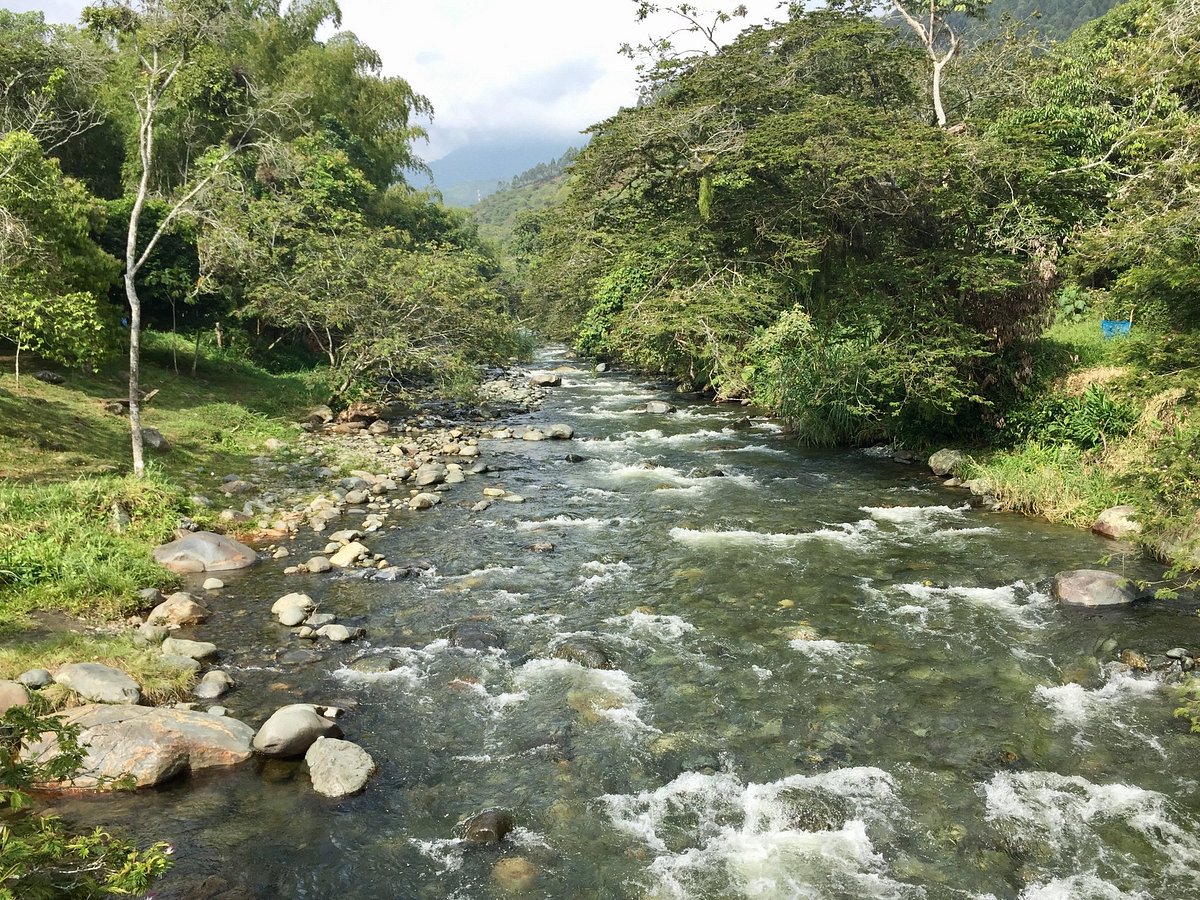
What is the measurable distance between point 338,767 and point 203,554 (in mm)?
6358

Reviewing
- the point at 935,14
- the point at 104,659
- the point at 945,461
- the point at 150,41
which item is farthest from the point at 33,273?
the point at 935,14

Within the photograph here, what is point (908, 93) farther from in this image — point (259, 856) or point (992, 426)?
point (259, 856)

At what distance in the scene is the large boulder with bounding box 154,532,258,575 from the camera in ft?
37.3

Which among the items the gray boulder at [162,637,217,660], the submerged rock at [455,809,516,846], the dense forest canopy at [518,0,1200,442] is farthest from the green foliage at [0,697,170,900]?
the dense forest canopy at [518,0,1200,442]

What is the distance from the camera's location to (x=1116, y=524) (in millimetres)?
12500

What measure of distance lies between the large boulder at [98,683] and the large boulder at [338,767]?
6.96 ft

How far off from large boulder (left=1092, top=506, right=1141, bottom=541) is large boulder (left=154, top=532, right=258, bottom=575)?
565 inches

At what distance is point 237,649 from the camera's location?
30.1ft

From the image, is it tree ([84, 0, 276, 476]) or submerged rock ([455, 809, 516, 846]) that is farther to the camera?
tree ([84, 0, 276, 476])

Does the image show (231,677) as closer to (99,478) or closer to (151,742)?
(151,742)

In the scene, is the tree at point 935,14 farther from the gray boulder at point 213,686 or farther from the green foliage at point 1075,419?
the gray boulder at point 213,686

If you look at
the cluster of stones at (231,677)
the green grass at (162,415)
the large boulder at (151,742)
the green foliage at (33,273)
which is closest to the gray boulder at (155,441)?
the green grass at (162,415)

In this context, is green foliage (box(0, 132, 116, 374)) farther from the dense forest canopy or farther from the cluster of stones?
the dense forest canopy

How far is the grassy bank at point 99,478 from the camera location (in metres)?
9.67
